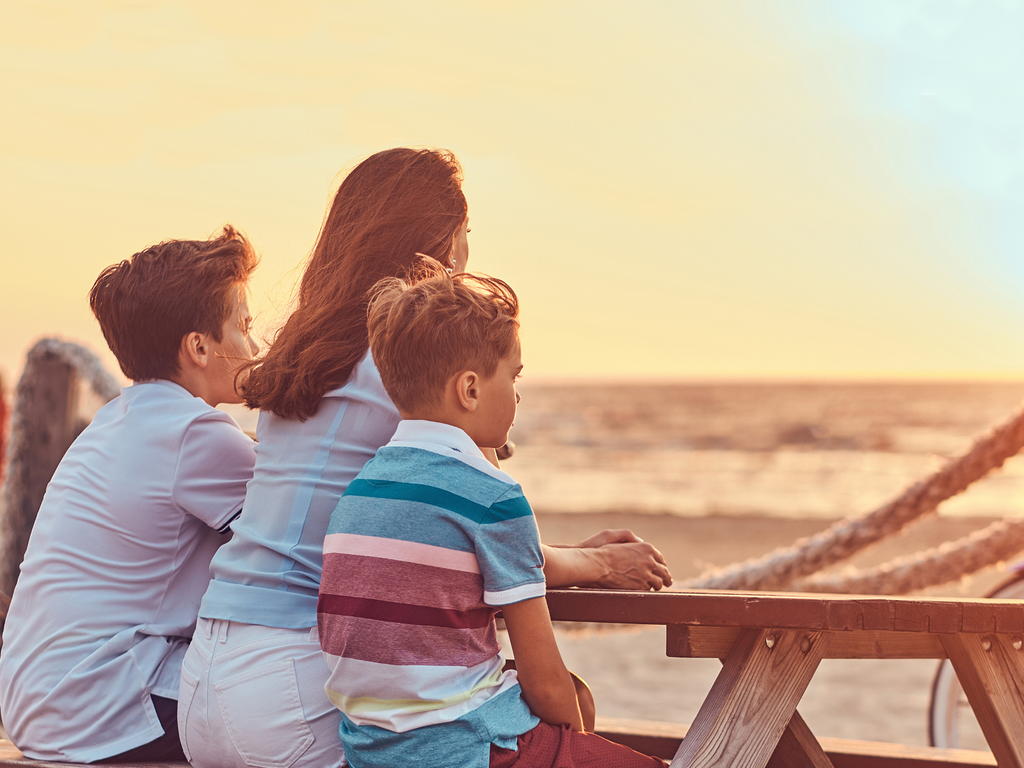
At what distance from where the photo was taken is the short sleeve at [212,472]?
76.6 inches

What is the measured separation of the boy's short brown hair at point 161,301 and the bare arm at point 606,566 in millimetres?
877

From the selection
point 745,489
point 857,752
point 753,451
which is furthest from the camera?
point 753,451

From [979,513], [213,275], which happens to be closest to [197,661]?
[213,275]

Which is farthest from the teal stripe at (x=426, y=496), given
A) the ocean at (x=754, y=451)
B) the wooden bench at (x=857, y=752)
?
the ocean at (x=754, y=451)

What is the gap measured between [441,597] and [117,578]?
791mm

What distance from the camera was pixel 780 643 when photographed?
1733 millimetres

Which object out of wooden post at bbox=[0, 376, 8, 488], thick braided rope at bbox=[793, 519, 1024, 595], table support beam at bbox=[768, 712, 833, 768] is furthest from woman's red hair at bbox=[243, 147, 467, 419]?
wooden post at bbox=[0, 376, 8, 488]

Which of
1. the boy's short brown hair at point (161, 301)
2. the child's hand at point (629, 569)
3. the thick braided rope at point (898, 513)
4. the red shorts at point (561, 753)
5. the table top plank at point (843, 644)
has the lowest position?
the thick braided rope at point (898, 513)

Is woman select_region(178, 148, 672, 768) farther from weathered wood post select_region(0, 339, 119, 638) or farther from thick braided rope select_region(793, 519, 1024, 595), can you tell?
weathered wood post select_region(0, 339, 119, 638)

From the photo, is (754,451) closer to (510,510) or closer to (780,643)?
(780,643)

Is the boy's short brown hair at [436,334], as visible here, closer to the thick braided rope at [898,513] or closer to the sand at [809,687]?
the sand at [809,687]

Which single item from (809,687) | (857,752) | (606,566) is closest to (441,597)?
(606,566)

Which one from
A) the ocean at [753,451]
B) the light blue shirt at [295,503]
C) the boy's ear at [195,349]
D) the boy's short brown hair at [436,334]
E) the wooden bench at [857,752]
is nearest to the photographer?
the boy's short brown hair at [436,334]

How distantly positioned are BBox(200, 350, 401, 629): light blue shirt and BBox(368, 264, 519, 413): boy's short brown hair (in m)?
0.14
